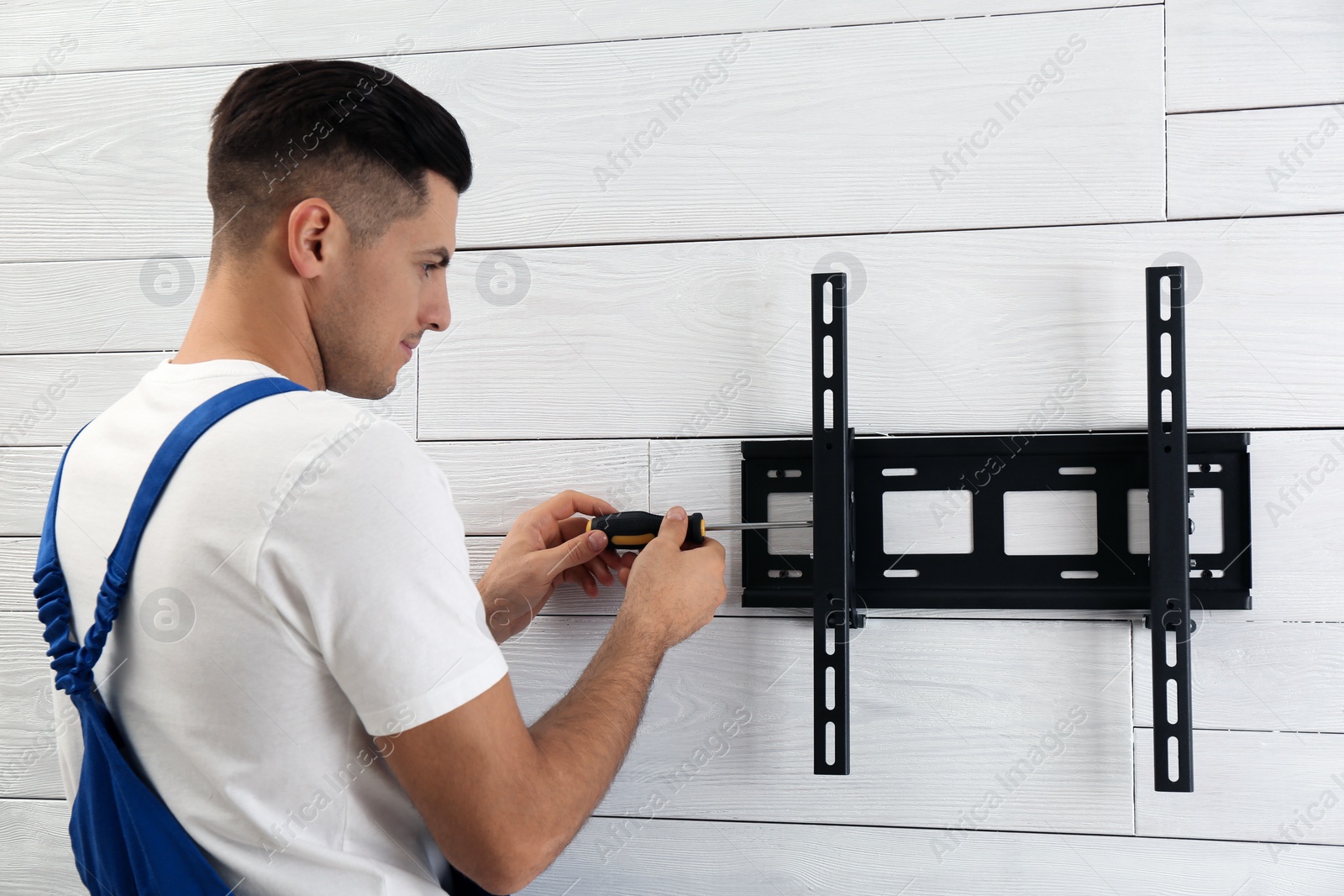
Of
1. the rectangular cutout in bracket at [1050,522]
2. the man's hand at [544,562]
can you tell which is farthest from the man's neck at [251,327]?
the rectangular cutout in bracket at [1050,522]

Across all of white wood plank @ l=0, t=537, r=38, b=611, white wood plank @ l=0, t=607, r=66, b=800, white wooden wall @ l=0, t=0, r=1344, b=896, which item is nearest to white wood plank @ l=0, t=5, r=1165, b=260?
white wooden wall @ l=0, t=0, r=1344, b=896

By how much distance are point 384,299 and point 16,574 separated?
63 centimetres

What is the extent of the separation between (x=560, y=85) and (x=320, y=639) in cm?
64

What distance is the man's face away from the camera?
28.3 inches

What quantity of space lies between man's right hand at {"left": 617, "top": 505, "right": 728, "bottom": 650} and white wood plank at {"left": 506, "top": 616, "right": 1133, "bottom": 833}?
0.34 feet

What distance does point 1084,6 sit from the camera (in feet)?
2.95

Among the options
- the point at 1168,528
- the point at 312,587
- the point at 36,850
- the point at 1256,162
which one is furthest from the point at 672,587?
the point at 36,850

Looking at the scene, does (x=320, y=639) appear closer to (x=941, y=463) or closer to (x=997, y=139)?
(x=941, y=463)

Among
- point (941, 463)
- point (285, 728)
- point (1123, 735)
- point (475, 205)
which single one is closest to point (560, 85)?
point (475, 205)

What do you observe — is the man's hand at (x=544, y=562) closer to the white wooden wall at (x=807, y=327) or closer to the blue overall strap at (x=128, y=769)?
the white wooden wall at (x=807, y=327)

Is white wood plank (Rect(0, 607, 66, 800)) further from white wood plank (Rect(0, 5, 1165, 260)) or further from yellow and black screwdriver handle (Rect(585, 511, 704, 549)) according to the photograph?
yellow and black screwdriver handle (Rect(585, 511, 704, 549))

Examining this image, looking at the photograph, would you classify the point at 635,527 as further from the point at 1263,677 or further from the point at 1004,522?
the point at 1263,677

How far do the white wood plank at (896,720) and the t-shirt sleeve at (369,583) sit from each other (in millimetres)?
376

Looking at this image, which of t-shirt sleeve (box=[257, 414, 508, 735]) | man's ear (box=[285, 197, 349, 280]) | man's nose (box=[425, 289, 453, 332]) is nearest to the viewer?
t-shirt sleeve (box=[257, 414, 508, 735])
